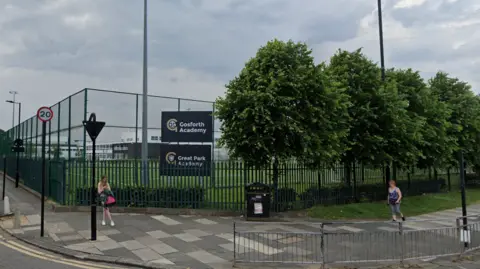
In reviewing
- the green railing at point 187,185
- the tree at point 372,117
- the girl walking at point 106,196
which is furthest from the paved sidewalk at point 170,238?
the tree at point 372,117

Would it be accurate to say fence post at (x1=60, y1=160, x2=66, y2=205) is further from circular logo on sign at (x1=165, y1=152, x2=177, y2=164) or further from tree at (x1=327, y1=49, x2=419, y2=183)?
tree at (x1=327, y1=49, x2=419, y2=183)

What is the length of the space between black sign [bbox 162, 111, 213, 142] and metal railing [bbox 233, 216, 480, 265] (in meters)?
7.22

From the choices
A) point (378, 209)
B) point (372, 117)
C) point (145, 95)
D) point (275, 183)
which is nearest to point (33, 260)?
point (275, 183)

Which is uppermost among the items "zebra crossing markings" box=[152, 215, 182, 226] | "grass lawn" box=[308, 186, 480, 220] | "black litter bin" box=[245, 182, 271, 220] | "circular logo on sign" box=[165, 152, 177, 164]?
"circular logo on sign" box=[165, 152, 177, 164]

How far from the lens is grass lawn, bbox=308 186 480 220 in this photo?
13.4 metres

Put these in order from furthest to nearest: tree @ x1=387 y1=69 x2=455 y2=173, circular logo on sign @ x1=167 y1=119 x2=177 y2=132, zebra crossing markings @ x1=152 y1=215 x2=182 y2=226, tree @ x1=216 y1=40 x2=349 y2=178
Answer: tree @ x1=387 y1=69 x2=455 y2=173
circular logo on sign @ x1=167 y1=119 x2=177 y2=132
tree @ x1=216 y1=40 x2=349 y2=178
zebra crossing markings @ x1=152 y1=215 x2=182 y2=226

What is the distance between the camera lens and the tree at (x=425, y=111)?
56.6ft

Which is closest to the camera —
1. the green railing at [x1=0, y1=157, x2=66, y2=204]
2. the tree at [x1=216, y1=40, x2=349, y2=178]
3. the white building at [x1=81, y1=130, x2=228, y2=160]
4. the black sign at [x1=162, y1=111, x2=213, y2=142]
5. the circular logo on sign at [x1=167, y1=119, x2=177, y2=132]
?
the tree at [x1=216, y1=40, x2=349, y2=178]

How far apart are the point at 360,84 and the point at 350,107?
1.23 m

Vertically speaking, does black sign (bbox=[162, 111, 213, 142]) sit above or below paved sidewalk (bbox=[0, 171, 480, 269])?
above

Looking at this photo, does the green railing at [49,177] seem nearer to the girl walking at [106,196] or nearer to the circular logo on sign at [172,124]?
the girl walking at [106,196]

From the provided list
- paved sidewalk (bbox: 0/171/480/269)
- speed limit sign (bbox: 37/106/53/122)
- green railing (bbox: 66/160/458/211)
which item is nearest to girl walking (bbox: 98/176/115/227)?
paved sidewalk (bbox: 0/171/480/269)

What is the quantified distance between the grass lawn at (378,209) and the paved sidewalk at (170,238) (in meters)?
1.75

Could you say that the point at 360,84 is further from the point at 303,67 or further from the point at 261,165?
the point at 261,165
